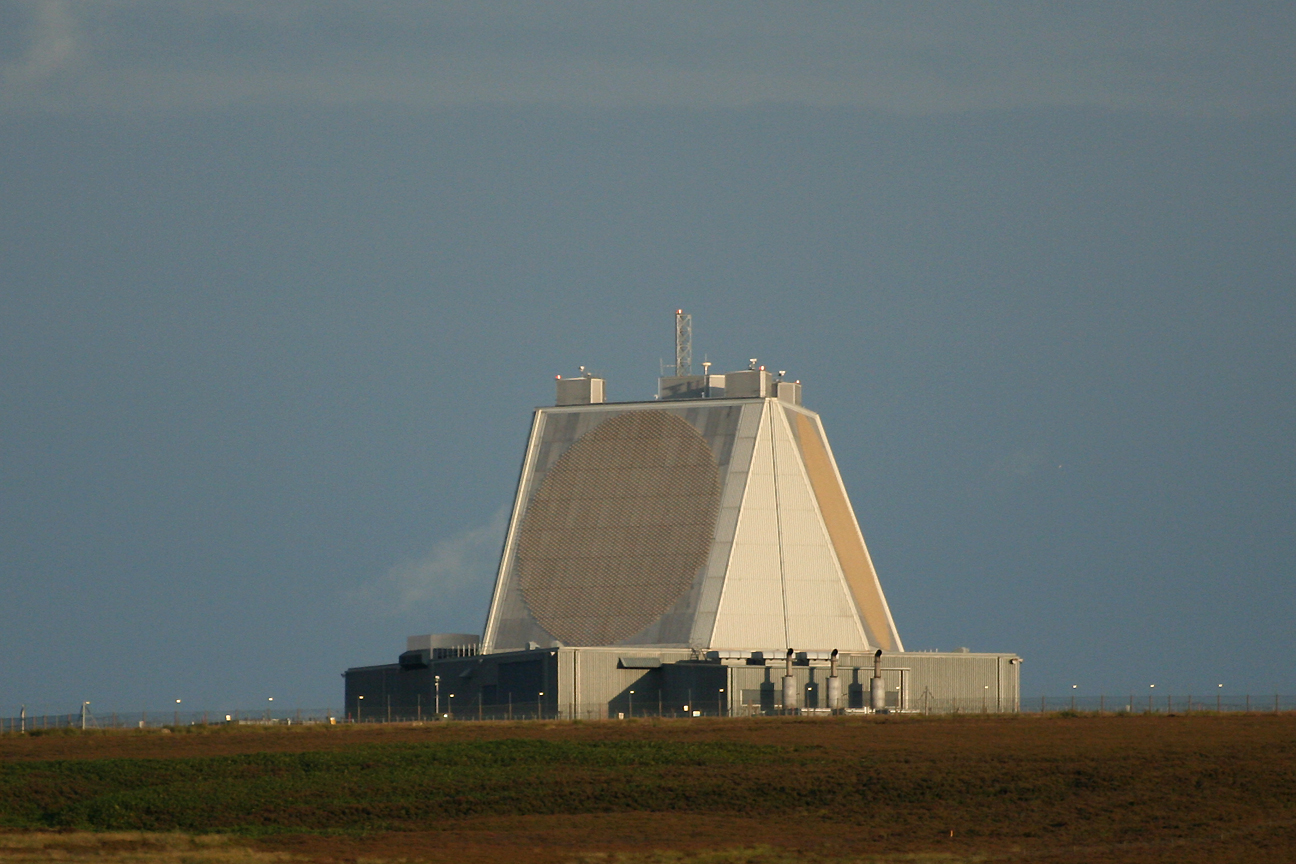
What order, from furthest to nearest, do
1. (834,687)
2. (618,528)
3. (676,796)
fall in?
(618,528)
(834,687)
(676,796)

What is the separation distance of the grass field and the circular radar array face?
16.4 metres

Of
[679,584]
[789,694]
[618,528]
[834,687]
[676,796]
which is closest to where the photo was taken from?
[676,796]

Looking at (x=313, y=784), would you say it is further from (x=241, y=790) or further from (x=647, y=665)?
(x=647, y=665)

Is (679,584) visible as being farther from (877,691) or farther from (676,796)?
(676,796)

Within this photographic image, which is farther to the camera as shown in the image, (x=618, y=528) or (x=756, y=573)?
(x=618, y=528)

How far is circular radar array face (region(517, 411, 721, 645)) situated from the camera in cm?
8988

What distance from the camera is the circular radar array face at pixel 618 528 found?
8988 centimetres

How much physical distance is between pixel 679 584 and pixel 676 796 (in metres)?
30.7

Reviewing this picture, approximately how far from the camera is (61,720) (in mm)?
84125

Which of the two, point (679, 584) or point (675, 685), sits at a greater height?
point (679, 584)

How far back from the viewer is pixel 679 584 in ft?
293

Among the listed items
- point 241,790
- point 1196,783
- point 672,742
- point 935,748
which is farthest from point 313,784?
point 1196,783

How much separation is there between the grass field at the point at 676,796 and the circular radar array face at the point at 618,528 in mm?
16437

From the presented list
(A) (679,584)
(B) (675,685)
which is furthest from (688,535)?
(B) (675,685)
